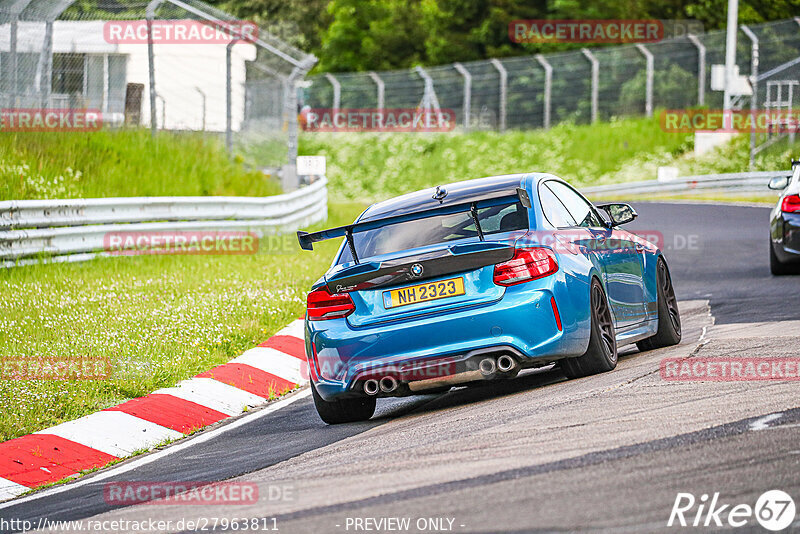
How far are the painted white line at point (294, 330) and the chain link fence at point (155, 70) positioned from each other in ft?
21.1

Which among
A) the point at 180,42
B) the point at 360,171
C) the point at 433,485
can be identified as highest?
the point at 180,42

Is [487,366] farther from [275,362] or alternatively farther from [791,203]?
[791,203]

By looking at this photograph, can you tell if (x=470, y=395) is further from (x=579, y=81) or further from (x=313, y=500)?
(x=579, y=81)

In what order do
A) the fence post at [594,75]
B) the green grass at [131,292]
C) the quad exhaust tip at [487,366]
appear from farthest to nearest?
1. the fence post at [594,75]
2. the green grass at [131,292]
3. the quad exhaust tip at [487,366]

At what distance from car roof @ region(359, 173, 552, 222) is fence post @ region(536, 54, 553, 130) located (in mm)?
33644

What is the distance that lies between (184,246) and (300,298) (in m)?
4.23

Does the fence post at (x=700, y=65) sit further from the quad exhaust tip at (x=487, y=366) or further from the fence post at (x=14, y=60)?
the quad exhaust tip at (x=487, y=366)

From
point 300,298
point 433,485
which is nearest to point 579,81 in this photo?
point 300,298

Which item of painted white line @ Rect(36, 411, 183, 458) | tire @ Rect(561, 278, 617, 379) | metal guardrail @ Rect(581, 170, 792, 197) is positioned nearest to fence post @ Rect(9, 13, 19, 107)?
painted white line @ Rect(36, 411, 183, 458)

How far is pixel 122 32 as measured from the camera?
18.6 metres

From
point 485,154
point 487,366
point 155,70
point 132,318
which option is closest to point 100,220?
point 132,318

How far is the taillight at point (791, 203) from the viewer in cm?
1452

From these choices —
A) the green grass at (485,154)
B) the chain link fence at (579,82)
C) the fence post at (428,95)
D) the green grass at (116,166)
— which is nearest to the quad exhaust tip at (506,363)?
the green grass at (116,166)

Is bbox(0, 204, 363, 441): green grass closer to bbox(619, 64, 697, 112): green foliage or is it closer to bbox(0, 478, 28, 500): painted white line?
bbox(0, 478, 28, 500): painted white line
